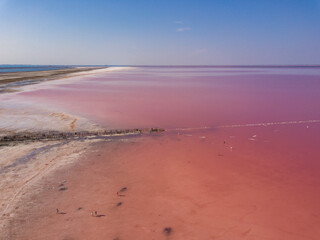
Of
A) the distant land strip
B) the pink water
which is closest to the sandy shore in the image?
the distant land strip

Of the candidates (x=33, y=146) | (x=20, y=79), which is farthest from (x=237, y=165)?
(x=20, y=79)

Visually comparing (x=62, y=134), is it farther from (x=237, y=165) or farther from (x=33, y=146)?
(x=237, y=165)

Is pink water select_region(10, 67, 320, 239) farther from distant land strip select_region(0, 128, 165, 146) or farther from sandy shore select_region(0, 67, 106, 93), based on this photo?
sandy shore select_region(0, 67, 106, 93)

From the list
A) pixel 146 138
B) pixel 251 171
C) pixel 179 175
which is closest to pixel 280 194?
pixel 251 171

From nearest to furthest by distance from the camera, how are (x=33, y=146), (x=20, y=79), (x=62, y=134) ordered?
(x=33, y=146)
(x=62, y=134)
(x=20, y=79)

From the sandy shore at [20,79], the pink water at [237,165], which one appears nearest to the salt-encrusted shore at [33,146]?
the pink water at [237,165]

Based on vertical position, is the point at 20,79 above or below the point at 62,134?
above

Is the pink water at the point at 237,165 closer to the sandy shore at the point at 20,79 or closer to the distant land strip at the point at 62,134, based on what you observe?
the distant land strip at the point at 62,134

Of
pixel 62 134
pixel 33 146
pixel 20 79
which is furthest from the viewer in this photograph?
pixel 20 79

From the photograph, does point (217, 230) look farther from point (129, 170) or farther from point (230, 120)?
point (230, 120)
